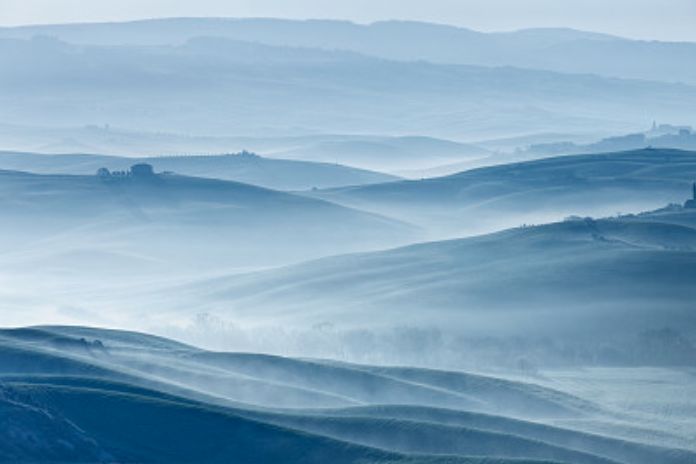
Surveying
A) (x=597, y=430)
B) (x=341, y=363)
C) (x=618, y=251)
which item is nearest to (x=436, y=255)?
(x=618, y=251)

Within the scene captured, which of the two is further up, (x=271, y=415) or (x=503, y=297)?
(x=271, y=415)

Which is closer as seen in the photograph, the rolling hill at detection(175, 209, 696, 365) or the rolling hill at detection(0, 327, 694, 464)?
the rolling hill at detection(0, 327, 694, 464)

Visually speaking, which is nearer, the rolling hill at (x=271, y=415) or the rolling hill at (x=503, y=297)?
the rolling hill at (x=271, y=415)

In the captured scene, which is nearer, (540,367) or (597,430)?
(597,430)

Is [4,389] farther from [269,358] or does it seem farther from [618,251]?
[618,251]

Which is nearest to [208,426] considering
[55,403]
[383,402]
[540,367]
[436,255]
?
[55,403]

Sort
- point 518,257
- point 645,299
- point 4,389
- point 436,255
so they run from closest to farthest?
1. point 4,389
2. point 645,299
3. point 518,257
4. point 436,255

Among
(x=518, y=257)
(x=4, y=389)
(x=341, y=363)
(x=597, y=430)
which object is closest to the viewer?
(x=4, y=389)

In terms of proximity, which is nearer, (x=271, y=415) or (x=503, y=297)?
(x=271, y=415)
